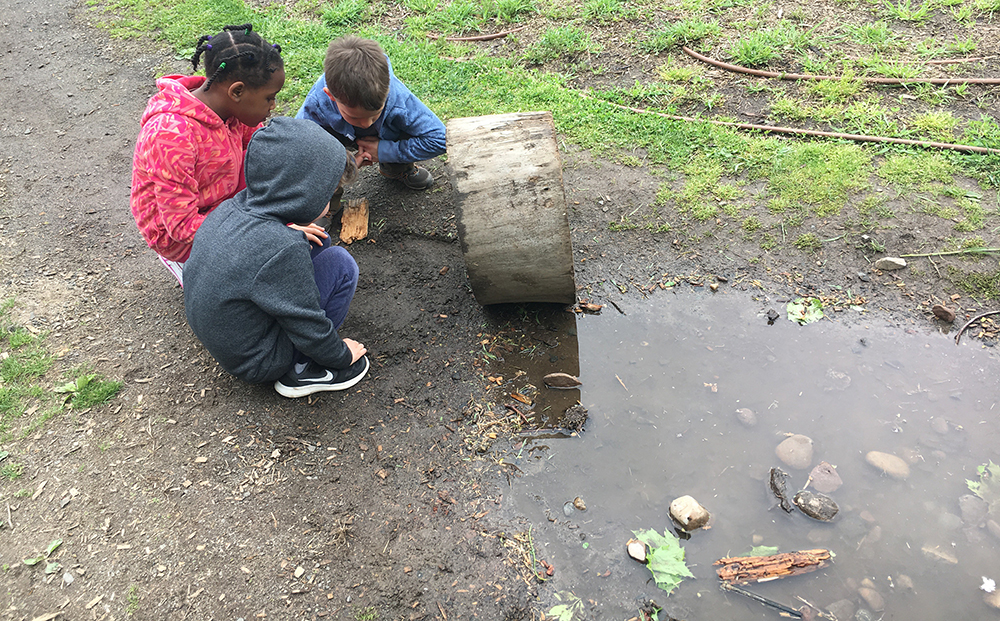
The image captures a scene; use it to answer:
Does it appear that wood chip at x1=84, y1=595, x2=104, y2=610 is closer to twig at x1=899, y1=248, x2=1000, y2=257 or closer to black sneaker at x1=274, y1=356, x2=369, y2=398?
black sneaker at x1=274, y1=356, x2=369, y2=398

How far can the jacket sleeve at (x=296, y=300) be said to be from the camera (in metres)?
2.80

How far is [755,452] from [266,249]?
247 centimetres

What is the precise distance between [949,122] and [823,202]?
1.43m

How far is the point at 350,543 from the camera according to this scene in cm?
275

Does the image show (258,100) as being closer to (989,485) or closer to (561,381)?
(561,381)

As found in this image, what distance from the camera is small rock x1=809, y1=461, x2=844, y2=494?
9.37ft

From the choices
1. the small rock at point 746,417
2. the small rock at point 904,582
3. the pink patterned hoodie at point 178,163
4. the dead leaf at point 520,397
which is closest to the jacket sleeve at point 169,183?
the pink patterned hoodie at point 178,163

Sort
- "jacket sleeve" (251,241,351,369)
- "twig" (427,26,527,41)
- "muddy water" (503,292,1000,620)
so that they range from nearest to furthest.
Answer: "muddy water" (503,292,1000,620) < "jacket sleeve" (251,241,351,369) < "twig" (427,26,527,41)

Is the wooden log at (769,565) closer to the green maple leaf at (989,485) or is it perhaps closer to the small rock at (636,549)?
the small rock at (636,549)

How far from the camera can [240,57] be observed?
3100 mm

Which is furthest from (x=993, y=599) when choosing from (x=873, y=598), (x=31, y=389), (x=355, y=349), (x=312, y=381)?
(x=31, y=389)

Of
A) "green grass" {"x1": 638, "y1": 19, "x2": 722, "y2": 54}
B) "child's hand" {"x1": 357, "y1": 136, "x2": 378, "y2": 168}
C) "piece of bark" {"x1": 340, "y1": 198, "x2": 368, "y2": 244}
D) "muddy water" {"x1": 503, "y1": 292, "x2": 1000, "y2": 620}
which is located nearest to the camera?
"muddy water" {"x1": 503, "y1": 292, "x2": 1000, "y2": 620}

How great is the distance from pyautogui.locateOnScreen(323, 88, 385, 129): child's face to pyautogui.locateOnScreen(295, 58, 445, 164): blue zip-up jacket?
0.28 feet

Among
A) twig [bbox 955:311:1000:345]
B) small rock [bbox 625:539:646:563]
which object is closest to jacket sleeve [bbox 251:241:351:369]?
small rock [bbox 625:539:646:563]
